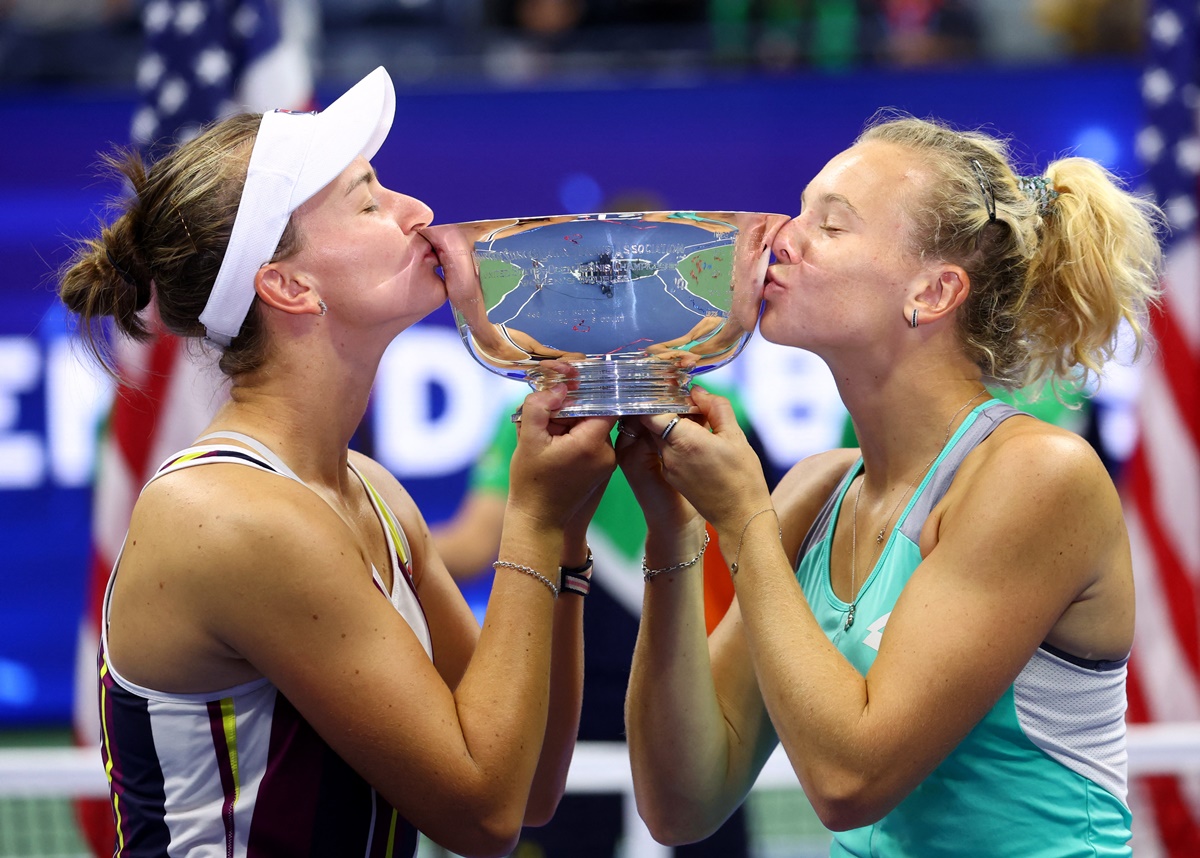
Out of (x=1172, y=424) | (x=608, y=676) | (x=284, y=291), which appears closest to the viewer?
(x=284, y=291)

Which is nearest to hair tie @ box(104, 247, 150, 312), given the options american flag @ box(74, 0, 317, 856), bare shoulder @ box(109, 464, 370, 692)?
bare shoulder @ box(109, 464, 370, 692)

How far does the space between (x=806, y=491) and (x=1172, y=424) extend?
247 cm

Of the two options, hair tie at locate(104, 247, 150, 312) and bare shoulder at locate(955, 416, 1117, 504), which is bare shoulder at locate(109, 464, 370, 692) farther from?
bare shoulder at locate(955, 416, 1117, 504)

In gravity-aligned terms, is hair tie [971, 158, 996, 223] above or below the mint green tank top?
above

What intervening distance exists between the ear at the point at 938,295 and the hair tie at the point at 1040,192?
0.19 meters

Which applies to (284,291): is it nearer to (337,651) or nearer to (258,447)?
(258,447)

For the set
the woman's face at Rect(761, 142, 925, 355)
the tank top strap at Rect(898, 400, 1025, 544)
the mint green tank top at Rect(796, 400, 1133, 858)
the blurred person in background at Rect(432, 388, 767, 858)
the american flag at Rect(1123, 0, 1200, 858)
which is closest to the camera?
the mint green tank top at Rect(796, 400, 1133, 858)

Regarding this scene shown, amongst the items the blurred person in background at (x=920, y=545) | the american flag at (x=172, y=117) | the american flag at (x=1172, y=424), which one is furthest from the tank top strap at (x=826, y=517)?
the american flag at (x=1172, y=424)

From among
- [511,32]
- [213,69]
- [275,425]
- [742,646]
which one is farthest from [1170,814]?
[511,32]

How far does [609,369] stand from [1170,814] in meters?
2.53

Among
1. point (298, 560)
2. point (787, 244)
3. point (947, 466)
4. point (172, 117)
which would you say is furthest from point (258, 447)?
point (172, 117)

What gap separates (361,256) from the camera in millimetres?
1866

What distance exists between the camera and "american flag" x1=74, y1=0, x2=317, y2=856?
351 cm

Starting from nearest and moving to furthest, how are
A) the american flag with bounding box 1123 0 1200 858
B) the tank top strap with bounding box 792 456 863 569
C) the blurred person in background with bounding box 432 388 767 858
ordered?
the tank top strap with bounding box 792 456 863 569 → the blurred person in background with bounding box 432 388 767 858 → the american flag with bounding box 1123 0 1200 858
